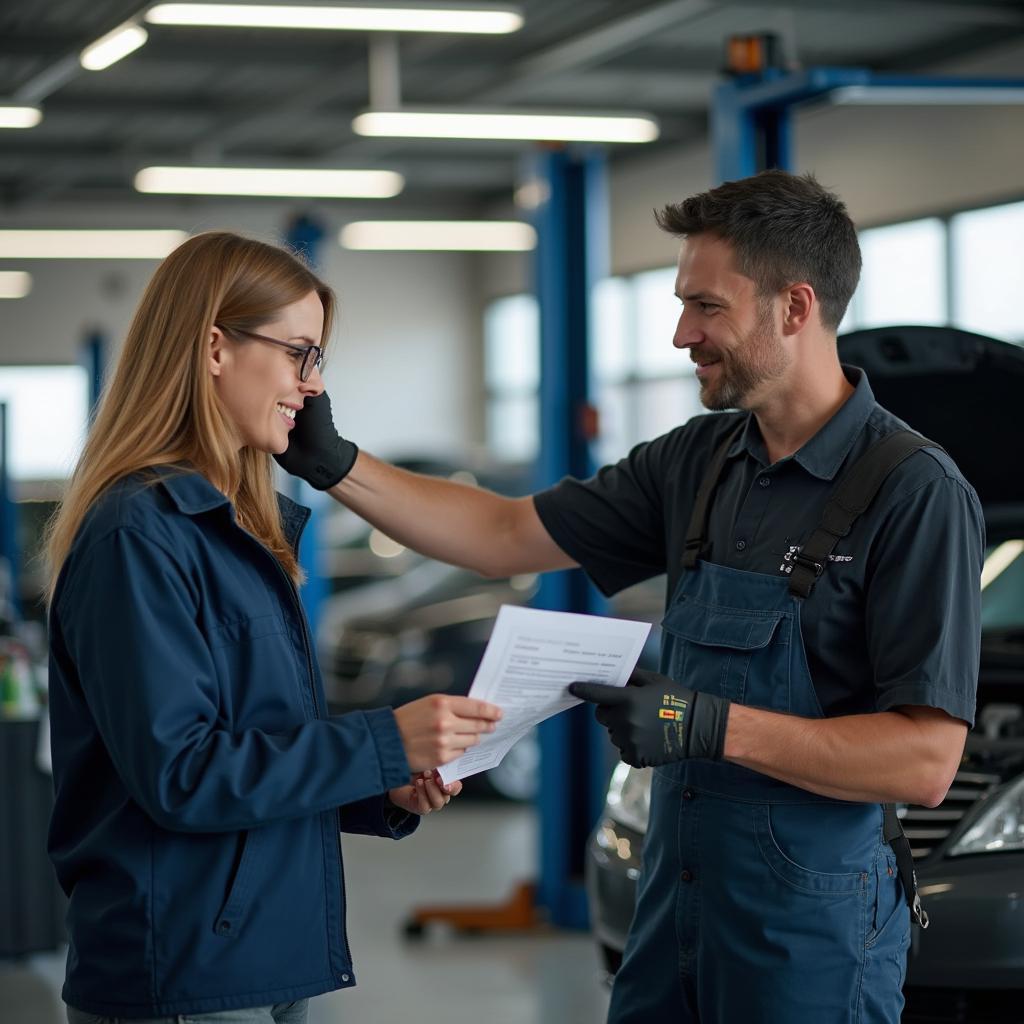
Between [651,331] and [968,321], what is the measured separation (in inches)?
180

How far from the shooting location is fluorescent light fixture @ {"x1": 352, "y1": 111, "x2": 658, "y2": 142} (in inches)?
292

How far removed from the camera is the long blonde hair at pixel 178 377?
1994mm

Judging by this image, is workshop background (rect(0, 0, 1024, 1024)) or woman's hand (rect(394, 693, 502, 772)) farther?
workshop background (rect(0, 0, 1024, 1024))

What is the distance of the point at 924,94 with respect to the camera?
12.6ft

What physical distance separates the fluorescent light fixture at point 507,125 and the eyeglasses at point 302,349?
17.3ft

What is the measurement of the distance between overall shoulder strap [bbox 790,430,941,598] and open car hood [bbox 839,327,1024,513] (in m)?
0.88

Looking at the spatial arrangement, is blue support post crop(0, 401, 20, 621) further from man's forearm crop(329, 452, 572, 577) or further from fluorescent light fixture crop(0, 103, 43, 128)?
man's forearm crop(329, 452, 572, 577)

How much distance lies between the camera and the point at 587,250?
5762 millimetres

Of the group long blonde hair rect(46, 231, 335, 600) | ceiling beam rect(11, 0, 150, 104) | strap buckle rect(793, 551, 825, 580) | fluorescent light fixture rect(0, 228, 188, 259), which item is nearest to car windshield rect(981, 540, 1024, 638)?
strap buckle rect(793, 551, 825, 580)

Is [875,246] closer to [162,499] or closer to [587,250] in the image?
[587,250]

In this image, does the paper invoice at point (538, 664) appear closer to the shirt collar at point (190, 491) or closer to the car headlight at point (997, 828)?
the shirt collar at point (190, 491)

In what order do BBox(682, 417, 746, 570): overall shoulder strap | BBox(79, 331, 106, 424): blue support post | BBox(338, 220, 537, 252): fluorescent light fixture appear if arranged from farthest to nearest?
BBox(338, 220, 537, 252): fluorescent light fixture
BBox(79, 331, 106, 424): blue support post
BBox(682, 417, 746, 570): overall shoulder strap

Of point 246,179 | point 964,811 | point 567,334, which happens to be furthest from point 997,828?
point 246,179

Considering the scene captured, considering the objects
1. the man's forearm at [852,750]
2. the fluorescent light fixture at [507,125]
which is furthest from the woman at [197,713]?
the fluorescent light fixture at [507,125]
